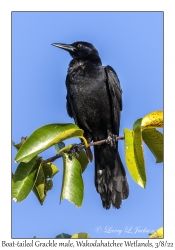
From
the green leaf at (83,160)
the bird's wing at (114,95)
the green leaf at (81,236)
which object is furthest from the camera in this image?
the bird's wing at (114,95)

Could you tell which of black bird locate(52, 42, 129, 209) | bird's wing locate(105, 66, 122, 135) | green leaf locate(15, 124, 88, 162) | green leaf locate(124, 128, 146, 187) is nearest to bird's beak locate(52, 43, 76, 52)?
black bird locate(52, 42, 129, 209)

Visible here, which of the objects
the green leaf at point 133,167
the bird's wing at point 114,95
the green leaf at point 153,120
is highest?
the bird's wing at point 114,95

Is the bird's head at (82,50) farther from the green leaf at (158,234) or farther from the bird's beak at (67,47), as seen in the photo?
the green leaf at (158,234)

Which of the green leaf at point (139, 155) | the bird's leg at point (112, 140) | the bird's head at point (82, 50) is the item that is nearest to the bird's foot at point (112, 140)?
the bird's leg at point (112, 140)

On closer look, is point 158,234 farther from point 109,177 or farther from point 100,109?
point 100,109

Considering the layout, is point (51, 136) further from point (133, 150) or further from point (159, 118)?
point (159, 118)

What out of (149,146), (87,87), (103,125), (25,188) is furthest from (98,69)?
(25,188)

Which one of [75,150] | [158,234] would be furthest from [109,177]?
[158,234]

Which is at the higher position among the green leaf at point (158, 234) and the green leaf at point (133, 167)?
the green leaf at point (133, 167)
